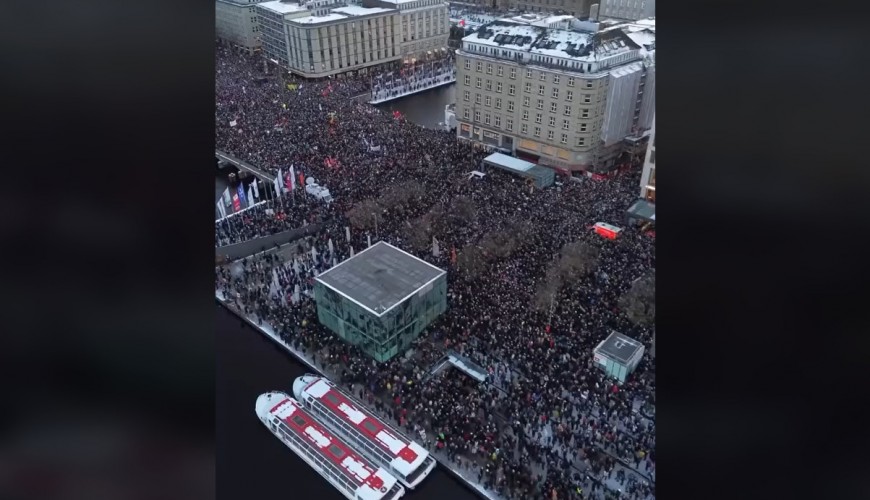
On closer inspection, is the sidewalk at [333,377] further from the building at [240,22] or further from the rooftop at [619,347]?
the building at [240,22]

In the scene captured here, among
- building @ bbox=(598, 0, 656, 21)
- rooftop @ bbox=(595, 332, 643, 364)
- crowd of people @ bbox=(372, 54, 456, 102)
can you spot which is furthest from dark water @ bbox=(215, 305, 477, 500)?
building @ bbox=(598, 0, 656, 21)

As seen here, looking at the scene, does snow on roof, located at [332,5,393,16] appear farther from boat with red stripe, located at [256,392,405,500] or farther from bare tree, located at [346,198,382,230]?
boat with red stripe, located at [256,392,405,500]

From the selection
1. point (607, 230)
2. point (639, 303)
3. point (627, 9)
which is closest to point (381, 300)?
point (639, 303)

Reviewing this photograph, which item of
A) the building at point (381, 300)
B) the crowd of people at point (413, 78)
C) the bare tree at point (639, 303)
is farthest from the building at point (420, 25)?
the bare tree at point (639, 303)

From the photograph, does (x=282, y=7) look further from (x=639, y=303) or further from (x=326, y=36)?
(x=639, y=303)
